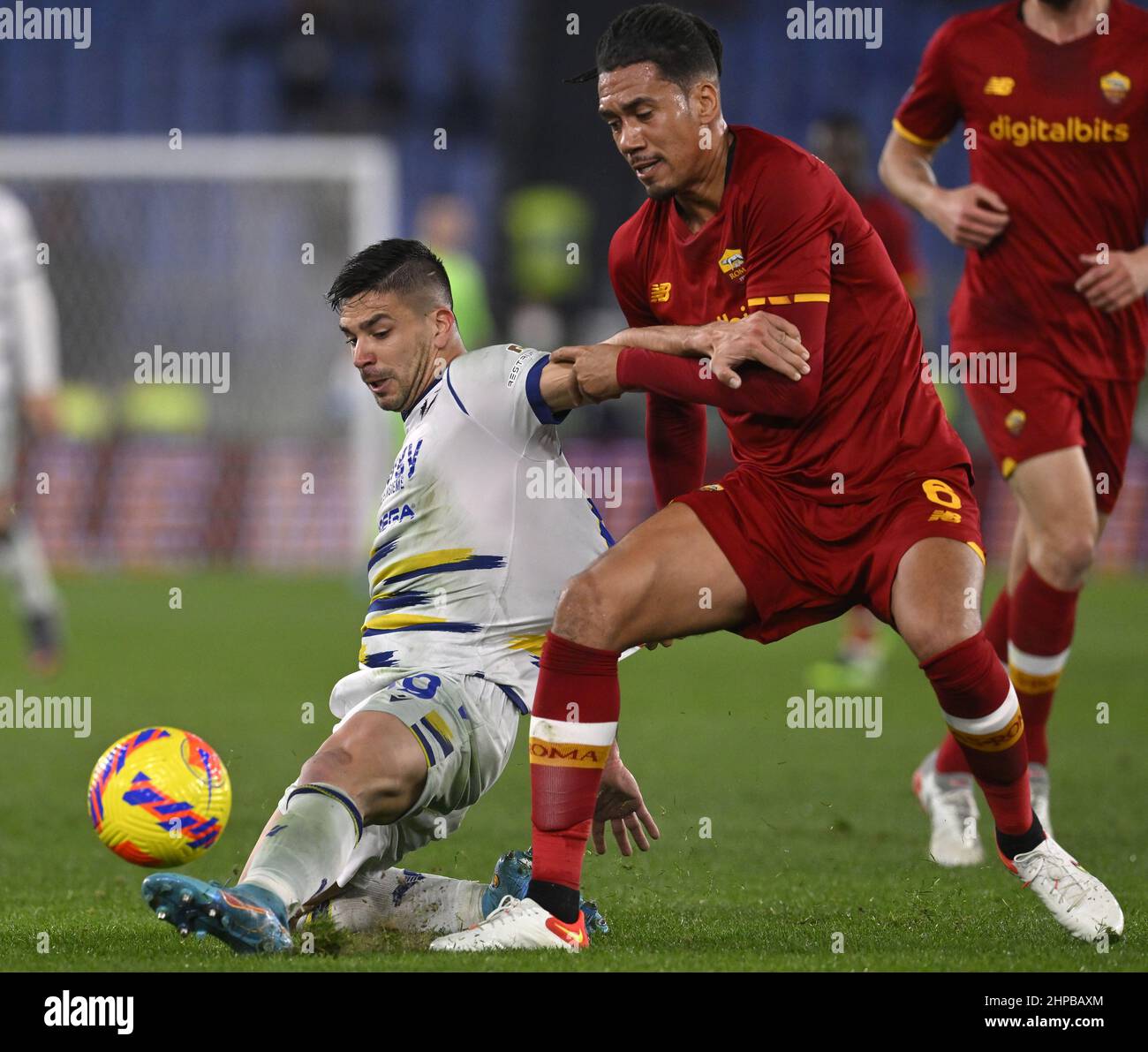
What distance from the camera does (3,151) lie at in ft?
48.7

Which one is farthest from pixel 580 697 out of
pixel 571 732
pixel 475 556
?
pixel 475 556

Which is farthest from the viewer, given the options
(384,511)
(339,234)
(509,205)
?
(509,205)

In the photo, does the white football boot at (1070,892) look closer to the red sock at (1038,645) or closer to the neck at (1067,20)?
the red sock at (1038,645)

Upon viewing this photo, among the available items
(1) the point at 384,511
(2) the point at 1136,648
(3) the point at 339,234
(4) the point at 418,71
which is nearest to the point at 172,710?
(1) the point at 384,511

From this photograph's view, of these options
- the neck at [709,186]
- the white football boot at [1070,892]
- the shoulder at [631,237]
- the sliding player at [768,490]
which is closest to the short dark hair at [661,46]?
the sliding player at [768,490]

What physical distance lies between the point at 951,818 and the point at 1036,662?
0.51 meters

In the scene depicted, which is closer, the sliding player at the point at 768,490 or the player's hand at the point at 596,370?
the sliding player at the point at 768,490

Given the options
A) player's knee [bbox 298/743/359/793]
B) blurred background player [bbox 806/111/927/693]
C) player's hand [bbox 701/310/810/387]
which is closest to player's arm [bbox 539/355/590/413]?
player's hand [bbox 701/310/810/387]

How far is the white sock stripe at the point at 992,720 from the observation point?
Answer: 157 inches

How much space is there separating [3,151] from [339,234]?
133 inches

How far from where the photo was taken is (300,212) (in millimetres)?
17891

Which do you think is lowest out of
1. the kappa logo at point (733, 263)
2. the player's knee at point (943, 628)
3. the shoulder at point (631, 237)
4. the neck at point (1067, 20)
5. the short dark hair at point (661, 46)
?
the player's knee at point (943, 628)

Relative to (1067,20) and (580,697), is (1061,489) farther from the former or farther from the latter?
(580,697)

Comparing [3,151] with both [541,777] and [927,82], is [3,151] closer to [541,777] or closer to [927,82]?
[927,82]
